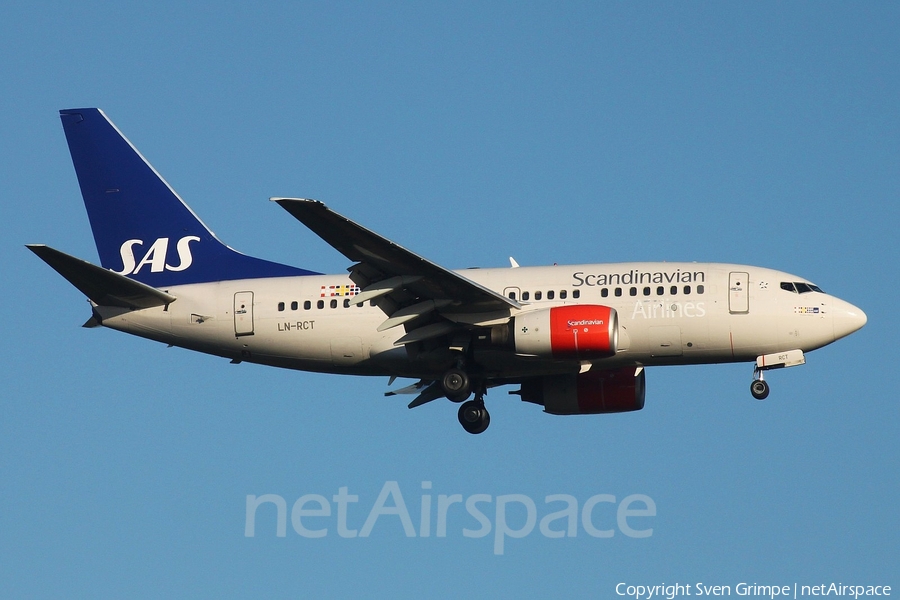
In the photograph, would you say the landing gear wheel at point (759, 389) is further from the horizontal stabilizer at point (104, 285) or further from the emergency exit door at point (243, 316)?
the horizontal stabilizer at point (104, 285)

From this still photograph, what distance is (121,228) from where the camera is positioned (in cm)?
4316

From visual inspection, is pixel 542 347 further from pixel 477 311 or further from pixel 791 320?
pixel 791 320

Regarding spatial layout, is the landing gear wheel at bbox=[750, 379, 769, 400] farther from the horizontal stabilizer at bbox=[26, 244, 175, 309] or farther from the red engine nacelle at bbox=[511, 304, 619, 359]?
the horizontal stabilizer at bbox=[26, 244, 175, 309]

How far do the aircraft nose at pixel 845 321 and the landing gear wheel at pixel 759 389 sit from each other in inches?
97.5

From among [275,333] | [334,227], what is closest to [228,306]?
[275,333]

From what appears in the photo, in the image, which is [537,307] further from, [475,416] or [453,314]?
[475,416]

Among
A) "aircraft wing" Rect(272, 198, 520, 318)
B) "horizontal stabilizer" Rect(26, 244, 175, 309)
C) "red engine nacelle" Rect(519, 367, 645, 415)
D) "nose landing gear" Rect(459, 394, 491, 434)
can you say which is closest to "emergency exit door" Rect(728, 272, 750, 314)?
"red engine nacelle" Rect(519, 367, 645, 415)

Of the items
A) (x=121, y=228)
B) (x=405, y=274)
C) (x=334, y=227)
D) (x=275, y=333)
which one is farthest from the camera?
(x=121, y=228)

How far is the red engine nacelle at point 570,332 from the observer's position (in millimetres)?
36000

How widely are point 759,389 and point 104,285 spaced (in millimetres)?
19798

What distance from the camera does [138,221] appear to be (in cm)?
4325

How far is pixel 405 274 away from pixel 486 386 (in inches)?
252

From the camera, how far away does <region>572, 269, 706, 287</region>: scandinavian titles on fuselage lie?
37.8 meters

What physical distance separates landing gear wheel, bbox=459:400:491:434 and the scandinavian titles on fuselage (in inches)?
211
